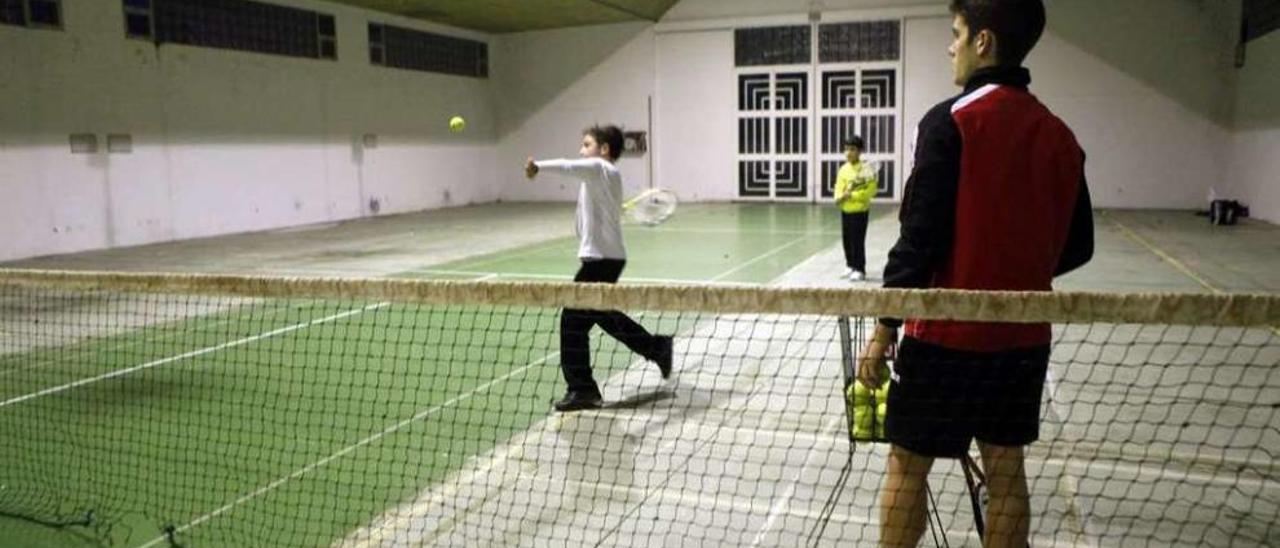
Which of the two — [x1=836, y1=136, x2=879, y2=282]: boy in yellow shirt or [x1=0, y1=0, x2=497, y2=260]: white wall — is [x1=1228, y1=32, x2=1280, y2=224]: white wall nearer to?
[x1=836, y1=136, x2=879, y2=282]: boy in yellow shirt

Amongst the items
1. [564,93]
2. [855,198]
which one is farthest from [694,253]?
[564,93]

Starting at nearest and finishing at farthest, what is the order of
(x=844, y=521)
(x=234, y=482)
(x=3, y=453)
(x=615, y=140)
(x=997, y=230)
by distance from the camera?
(x=997, y=230) < (x=844, y=521) < (x=234, y=482) < (x=3, y=453) < (x=615, y=140)

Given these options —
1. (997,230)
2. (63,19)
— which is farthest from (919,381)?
(63,19)

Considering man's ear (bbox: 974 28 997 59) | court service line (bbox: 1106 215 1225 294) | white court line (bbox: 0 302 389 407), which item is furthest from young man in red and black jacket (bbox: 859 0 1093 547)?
court service line (bbox: 1106 215 1225 294)

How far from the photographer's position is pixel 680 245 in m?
15.1

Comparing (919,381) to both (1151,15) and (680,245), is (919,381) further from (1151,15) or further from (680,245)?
(1151,15)

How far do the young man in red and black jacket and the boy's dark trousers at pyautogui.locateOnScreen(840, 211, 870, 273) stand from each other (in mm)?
8043

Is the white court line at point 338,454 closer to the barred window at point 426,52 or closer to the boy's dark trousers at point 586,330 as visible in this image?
the boy's dark trousers at point 586,330

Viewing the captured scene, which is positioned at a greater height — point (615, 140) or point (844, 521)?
point (615, 140)

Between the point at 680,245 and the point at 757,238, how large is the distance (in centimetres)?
153

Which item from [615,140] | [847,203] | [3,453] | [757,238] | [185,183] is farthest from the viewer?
[185,183]

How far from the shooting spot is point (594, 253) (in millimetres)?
6059

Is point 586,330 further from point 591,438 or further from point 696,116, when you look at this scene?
point 696,116

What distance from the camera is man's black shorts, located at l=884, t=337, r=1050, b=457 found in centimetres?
251
